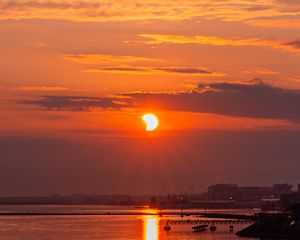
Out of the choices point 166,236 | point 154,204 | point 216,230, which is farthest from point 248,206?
point 166,236

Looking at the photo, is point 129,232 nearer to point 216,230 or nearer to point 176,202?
point 216,230

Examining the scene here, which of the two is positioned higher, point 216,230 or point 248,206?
point 248,206

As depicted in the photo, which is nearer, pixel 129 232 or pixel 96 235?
pixel 96 235

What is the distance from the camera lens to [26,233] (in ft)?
226

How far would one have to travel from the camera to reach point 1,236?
6519 centimetres

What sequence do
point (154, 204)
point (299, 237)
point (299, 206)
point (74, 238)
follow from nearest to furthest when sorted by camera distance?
point (299, 237), point (74, 238), point (299, 206), point (154, 204)

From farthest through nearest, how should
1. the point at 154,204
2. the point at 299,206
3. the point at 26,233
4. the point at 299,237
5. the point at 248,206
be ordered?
the point at 154,204
the point at 248,206
the point at 299,206
the point at 26,233
the point at 299,237

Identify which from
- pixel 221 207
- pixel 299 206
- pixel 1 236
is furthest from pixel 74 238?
pixel 221 207

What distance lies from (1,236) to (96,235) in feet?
23.1

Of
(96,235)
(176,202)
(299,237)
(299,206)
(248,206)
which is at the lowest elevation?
(299,237)

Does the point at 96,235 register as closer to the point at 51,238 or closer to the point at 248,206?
the point at 51,238

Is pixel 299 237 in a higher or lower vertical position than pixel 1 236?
lower

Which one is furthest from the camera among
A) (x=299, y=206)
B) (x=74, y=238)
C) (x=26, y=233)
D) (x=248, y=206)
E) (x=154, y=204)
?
(x=154, y=204)

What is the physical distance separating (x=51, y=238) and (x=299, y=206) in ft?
75.8
